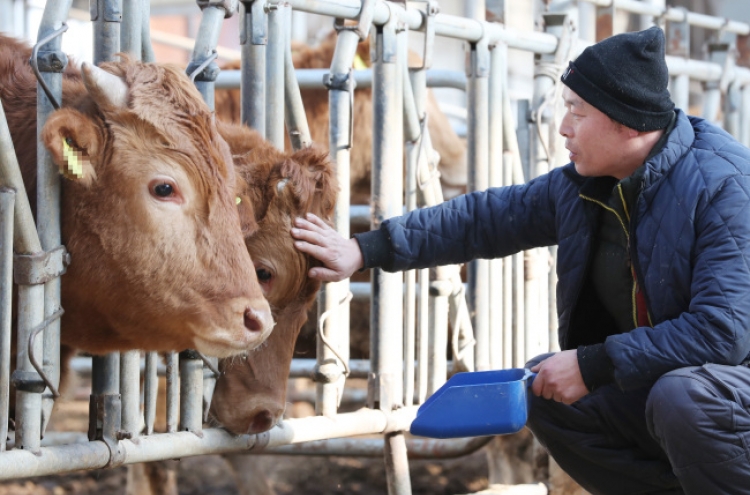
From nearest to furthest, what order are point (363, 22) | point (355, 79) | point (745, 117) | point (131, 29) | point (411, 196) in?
point (131, 29)
point (363, 22)
point (411, 196)
point (355, 79)
point (745, 117)

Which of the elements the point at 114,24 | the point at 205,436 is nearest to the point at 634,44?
the point at 114,24

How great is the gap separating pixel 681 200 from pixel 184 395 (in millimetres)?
1589

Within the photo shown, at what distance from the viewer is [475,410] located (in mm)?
3289

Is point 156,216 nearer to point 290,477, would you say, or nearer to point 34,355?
point 34,355

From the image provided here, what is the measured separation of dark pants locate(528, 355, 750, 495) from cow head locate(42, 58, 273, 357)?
1.13 meters

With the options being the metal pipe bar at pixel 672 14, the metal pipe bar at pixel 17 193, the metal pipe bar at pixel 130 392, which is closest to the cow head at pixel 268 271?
the metal pipe bar at pixel 130 392

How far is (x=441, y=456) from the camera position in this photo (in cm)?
532

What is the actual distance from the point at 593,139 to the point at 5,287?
69.0 inches

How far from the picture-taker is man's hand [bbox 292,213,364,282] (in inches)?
140

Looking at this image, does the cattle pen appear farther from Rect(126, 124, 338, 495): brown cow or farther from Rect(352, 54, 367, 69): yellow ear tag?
Rect(352, 54, 367, 69): yellow ear tag

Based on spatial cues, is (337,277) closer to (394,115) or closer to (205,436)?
(205,436)

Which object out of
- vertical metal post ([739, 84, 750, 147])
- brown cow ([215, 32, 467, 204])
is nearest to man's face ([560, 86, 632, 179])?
brown cow ([215, 32, 467, 204])

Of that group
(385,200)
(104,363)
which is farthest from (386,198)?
(104,363)

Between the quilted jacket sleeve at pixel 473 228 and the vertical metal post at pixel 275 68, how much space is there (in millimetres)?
486
